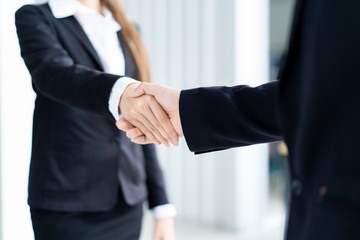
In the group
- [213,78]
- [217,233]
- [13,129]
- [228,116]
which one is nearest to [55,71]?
[13,129]

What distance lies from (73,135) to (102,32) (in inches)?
14.6

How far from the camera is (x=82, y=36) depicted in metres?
1.06

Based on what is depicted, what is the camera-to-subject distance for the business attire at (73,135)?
925mm

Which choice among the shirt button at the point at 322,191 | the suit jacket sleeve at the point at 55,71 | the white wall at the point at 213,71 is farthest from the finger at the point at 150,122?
the white wall at the point at 213,71

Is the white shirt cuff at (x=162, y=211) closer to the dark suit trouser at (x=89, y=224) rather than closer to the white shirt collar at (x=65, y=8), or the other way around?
the dark suit trouser at (x=89, y=224)

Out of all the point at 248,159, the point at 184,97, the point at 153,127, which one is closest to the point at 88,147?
the point at 153,127

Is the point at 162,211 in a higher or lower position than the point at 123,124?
lower

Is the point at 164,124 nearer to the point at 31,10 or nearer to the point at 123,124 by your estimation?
the point at 123,124

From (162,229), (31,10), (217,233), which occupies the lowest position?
(217,233)

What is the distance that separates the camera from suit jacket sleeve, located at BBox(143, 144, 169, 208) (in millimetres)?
1221

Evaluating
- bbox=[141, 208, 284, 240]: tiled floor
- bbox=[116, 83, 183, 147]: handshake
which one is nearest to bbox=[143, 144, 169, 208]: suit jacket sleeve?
bbox=[116, 83, 183, 147]: handshake

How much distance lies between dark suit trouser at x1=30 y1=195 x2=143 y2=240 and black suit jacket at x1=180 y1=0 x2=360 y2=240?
0.68 m

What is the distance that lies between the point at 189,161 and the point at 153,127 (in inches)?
88.1

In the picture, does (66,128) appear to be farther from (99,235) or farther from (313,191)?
(313,191)
